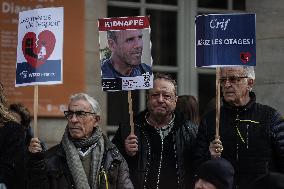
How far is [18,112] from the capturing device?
7516 mm

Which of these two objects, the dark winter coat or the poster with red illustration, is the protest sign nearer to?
the poster with red illustration

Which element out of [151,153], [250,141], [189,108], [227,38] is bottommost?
[151,153]

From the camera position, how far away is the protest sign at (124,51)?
6.43 metres

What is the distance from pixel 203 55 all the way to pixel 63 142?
1.25 metres

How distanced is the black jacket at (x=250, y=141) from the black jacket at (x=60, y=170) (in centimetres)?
58

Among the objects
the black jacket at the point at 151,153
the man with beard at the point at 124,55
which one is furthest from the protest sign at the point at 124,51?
the black jacket at the point at 151,153

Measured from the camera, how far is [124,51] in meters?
6.45

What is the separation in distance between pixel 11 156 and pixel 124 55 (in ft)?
4.36

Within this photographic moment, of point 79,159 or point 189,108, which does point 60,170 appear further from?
point 189,108

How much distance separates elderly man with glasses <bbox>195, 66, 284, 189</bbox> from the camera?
5.88 m

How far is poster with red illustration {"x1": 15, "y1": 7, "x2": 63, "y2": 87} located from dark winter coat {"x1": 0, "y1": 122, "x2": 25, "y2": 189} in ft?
1.94

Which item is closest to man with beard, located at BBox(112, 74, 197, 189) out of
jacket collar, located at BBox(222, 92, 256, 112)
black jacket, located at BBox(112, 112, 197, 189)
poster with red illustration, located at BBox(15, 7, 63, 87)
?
black jacket, located at BBox(112, 112, 197, 189)

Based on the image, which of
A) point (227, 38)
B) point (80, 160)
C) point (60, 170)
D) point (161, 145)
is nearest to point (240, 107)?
point (227, 38)

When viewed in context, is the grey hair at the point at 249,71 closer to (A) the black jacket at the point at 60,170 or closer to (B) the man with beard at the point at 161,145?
(B) the man with beard at the point at 161,145
